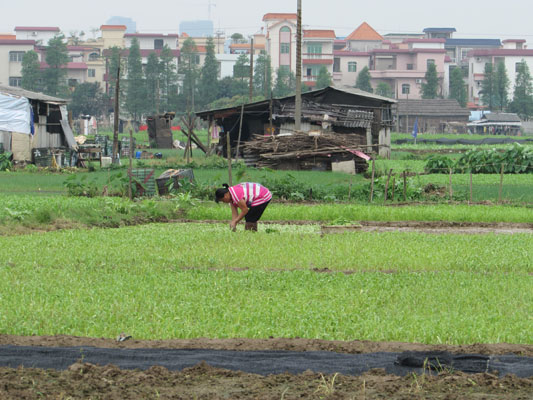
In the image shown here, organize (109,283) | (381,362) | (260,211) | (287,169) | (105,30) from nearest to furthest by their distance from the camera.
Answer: (381,362)
(109,283)
(260,211)
(287,169)
(105,30)

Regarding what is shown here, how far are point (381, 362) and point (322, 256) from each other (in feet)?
22.2

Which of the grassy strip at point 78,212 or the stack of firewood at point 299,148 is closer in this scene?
the grassy strip at point 78,212

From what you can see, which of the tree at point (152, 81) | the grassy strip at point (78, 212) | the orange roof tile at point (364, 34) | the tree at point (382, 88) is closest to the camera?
the grassy strip at point (78, 212)

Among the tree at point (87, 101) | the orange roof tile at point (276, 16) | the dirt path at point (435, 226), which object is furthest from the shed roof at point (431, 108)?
the dirt path at point (435, 226)

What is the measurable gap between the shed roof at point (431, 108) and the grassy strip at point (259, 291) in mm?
74044

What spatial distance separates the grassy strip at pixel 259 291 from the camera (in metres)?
9.15

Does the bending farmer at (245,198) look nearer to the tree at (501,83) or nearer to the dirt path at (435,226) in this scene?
the dirt path at (435,226)

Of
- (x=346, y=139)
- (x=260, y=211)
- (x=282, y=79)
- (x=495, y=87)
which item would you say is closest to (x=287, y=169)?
(x=346, y=139)

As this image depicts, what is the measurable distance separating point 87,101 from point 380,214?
73.9 metres

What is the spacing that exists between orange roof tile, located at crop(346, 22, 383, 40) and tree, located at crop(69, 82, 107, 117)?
159 feet

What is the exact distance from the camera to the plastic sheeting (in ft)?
130

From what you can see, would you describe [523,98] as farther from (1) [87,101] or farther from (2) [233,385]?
(2) [233,385]

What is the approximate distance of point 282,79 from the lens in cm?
9600

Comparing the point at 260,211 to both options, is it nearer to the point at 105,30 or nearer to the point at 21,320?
the point at 21,320
